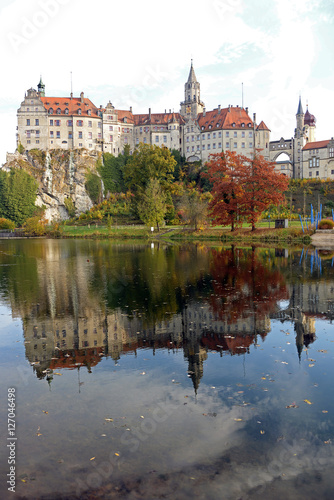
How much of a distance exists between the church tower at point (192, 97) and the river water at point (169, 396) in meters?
107

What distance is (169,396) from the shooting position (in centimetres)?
826

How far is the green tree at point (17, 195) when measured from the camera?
93.1 metres

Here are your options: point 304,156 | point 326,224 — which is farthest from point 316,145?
point 326,224

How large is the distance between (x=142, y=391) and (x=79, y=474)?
269cm

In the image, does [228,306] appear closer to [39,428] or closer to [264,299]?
[264,299]

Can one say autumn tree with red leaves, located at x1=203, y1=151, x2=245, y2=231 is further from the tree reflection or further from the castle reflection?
the castle reflection

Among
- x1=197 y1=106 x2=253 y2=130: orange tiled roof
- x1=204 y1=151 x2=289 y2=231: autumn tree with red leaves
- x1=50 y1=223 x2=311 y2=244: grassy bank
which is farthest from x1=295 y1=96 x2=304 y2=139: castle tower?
x1=204 y1=151 x2=289 y2=231: autumn tree with red leaves

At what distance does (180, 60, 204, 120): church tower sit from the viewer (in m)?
116

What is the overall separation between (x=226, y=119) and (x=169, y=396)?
108m

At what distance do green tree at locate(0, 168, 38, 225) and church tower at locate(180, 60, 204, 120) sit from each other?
155 feet

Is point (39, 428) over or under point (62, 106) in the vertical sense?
under

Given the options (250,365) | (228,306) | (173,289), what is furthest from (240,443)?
(173,289)

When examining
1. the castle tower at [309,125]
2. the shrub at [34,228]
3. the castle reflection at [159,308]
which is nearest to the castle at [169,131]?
the castle tower at [309,125]

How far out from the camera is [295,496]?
5.49 meters
